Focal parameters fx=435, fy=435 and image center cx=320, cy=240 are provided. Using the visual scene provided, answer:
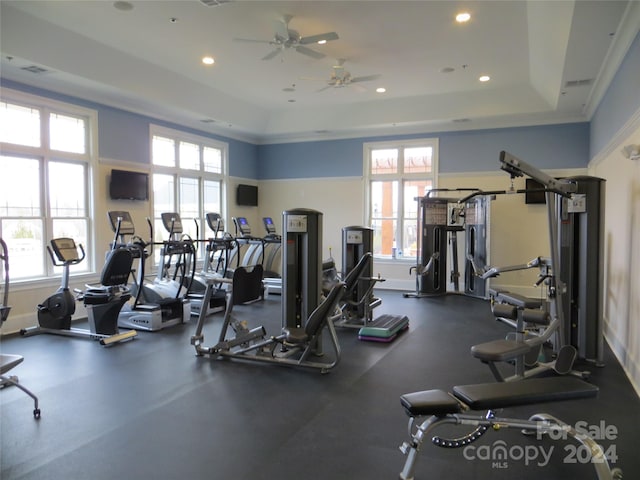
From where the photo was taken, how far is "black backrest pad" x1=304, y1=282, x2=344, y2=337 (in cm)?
388

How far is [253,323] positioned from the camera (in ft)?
20.0

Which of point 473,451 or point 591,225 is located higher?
point 591,225

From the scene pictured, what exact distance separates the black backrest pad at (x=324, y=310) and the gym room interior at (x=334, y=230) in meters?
0.05

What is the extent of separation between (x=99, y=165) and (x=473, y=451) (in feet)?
20.7

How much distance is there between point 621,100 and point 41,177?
23.5 ft

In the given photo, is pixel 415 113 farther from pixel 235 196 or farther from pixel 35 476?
pixel 35 476

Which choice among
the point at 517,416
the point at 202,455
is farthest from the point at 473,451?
the point at 202,455

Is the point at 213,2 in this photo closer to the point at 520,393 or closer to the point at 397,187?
the point at 520,393

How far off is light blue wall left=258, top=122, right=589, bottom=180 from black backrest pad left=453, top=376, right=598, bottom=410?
684 cm

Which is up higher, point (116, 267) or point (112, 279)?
point (116, 267)

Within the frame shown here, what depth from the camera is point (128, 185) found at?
696 centimetres

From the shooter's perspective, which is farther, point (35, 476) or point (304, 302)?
point (304, 302)

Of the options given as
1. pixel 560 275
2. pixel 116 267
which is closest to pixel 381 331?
pixel 560 275

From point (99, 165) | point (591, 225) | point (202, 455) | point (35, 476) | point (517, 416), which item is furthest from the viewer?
point (99, 165)
